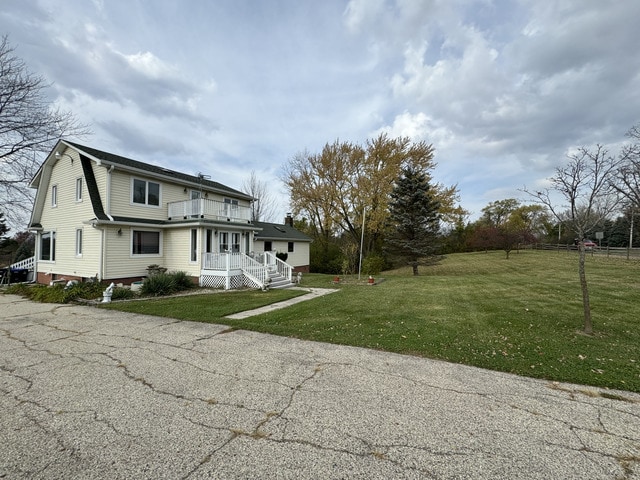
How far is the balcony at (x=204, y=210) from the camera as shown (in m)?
14.3

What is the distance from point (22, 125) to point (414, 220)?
23.8 meters

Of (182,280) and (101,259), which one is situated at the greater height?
(101,259)

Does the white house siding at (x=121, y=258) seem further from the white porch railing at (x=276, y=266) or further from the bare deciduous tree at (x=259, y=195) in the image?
the bare deciduous tree at (x=259, y=195)

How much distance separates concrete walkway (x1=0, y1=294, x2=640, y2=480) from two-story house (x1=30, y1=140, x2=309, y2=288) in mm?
9001

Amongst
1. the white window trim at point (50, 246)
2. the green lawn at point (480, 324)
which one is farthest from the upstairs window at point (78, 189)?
the green lawn at point (480, 324)

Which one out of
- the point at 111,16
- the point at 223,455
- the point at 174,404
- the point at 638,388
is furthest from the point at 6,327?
the point at 638,388

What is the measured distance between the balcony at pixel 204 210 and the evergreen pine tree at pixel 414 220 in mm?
11366

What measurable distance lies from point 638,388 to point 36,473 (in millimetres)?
6660

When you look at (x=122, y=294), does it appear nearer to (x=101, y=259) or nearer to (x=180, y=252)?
(x=101, y=259)

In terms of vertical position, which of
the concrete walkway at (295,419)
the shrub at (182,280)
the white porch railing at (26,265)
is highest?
the white porch railing at (26,265)

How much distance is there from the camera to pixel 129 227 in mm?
13695

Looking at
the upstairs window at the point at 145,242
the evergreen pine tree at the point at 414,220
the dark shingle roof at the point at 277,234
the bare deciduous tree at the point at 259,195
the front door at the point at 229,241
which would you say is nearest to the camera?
the upstairs window at the point at 145,242

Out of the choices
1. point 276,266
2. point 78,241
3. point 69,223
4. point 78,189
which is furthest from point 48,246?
point 276,266

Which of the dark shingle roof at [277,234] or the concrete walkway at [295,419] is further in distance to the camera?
the dark shingle roof at [277,234]
